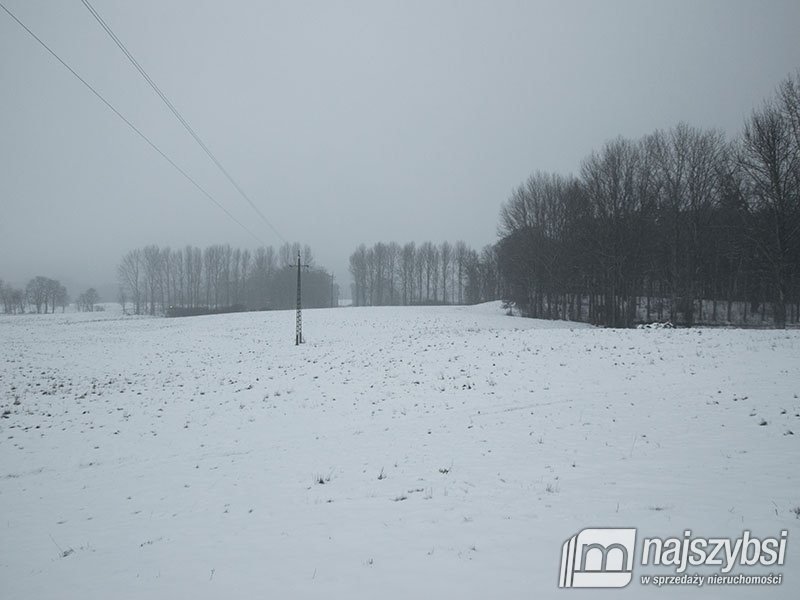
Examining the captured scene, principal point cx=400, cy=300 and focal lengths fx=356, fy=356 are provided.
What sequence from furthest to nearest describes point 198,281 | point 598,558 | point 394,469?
point 198,281 < point 394,469 < point 598,558

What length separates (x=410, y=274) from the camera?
100875 mm

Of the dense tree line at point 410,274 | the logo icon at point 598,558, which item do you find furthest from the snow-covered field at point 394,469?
the dense tree line at point 410,274

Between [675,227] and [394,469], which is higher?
[675,227]

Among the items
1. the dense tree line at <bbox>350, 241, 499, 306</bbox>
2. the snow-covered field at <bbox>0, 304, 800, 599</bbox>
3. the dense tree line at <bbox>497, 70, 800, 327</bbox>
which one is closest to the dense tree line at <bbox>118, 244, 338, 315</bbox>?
the dense tree line at <bbox>350, 241, 499, 306</bbox>

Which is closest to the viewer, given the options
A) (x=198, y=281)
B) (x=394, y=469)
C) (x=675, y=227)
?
(x=394, y=469)

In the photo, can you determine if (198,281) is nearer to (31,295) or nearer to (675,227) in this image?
(31,295)

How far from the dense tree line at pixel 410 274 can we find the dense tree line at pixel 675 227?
153ft

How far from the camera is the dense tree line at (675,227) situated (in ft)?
88.6

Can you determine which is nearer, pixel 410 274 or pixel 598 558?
pixel 598 558

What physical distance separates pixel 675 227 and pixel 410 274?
70061 mm

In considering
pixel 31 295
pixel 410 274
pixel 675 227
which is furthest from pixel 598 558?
pixel 31 295

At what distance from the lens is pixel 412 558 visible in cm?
498

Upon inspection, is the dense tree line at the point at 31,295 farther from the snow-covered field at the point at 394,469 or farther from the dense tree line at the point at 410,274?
the snow-covered field at the point at 394,469

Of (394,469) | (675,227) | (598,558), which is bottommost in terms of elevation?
(394,469)
